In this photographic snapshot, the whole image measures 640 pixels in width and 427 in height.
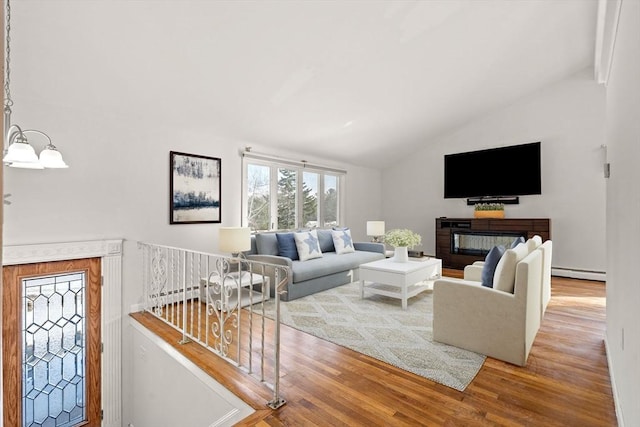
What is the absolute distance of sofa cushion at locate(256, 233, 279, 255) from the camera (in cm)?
466

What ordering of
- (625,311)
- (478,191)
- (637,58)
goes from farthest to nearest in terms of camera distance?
(478,191) → (625,311) → (637,58)

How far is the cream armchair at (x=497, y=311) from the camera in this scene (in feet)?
8.34

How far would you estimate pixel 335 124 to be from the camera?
5172mm

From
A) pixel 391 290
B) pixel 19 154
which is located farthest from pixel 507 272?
pixel 19 154

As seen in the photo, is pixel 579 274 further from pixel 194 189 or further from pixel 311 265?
pixel 194 189

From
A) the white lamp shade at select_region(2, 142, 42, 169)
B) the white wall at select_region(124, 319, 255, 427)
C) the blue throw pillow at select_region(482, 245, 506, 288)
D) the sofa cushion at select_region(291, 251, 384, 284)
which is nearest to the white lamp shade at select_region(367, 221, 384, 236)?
the sofa cushion at select_region(291, 251, 384, 284)

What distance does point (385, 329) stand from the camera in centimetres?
326

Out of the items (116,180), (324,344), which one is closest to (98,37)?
(116,180)

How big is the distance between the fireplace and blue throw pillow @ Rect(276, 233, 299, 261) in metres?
3.30

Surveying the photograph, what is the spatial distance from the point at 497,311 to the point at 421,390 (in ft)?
2.94

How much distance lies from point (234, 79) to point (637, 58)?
3.19 m

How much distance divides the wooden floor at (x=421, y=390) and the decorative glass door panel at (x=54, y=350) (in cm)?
119

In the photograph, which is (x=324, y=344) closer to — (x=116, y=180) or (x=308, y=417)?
A: (x=308, y=417)

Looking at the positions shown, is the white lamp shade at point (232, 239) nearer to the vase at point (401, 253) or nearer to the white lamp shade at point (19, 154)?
the white lamp shade at point (19, 154)
